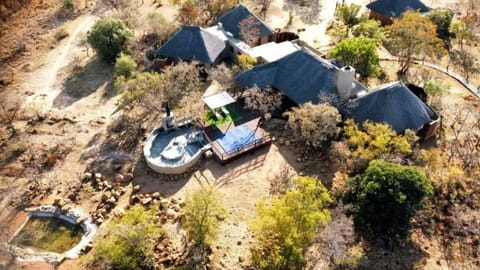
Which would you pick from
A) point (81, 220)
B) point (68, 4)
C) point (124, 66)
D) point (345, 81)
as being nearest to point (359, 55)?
point (345, 81)

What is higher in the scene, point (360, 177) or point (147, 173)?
point (360, 177)

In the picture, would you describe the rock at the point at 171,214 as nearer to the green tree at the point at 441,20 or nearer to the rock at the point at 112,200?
the rock at the point at 112,200

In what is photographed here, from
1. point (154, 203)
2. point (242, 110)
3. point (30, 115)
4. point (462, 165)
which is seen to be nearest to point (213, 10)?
point (242, 110)

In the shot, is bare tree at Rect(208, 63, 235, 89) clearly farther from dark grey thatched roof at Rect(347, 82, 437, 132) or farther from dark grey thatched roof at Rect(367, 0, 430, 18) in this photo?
dark grey thatched roof at Rect(367, 0, 430, 18)

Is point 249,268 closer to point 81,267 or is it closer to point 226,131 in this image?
point 81,267

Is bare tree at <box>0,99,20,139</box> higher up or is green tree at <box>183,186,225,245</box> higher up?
green tree at <box>183,186,225,245</box>

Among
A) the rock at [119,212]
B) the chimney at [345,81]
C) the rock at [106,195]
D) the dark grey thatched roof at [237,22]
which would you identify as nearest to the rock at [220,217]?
the rock at [119,212]

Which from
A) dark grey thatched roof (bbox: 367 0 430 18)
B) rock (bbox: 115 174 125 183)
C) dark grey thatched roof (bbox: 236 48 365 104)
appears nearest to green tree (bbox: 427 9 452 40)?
dark grey thatched roof (bbox: 367 0 430 18)

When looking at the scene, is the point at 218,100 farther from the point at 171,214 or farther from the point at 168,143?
the point at 171,214
